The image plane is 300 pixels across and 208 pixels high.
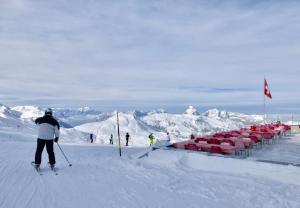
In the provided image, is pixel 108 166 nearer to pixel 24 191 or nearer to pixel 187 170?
pixel 187 170

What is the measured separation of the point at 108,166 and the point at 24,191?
4394mm

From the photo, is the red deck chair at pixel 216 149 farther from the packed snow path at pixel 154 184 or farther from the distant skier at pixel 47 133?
the distant skier at pixel 47 133

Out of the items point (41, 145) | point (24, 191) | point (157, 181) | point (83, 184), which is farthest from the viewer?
point (41, 145)

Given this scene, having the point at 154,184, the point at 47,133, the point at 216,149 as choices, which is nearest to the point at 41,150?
the point at 47,133

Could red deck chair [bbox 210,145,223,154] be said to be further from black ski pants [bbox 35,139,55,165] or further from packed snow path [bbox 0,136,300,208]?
black ski pants [bbox 35,139,55,165]

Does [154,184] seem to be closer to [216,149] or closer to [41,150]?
[41,150]

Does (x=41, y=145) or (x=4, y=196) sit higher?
(x=41, y=145)

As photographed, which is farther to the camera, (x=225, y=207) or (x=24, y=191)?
(x=24, y=191)

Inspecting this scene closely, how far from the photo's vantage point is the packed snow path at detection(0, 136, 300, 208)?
7.97 metres

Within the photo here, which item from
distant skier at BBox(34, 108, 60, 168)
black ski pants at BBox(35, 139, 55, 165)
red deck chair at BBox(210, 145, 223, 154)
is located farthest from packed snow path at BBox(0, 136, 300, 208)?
red deck chair at BBox(210, 145, 223, 154)

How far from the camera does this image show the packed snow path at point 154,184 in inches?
314

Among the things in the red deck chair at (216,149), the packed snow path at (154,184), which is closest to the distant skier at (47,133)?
the packed snow path at (154,184)

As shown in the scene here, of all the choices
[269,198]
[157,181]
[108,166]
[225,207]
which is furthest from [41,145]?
[269,198]

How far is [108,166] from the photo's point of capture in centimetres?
1245
